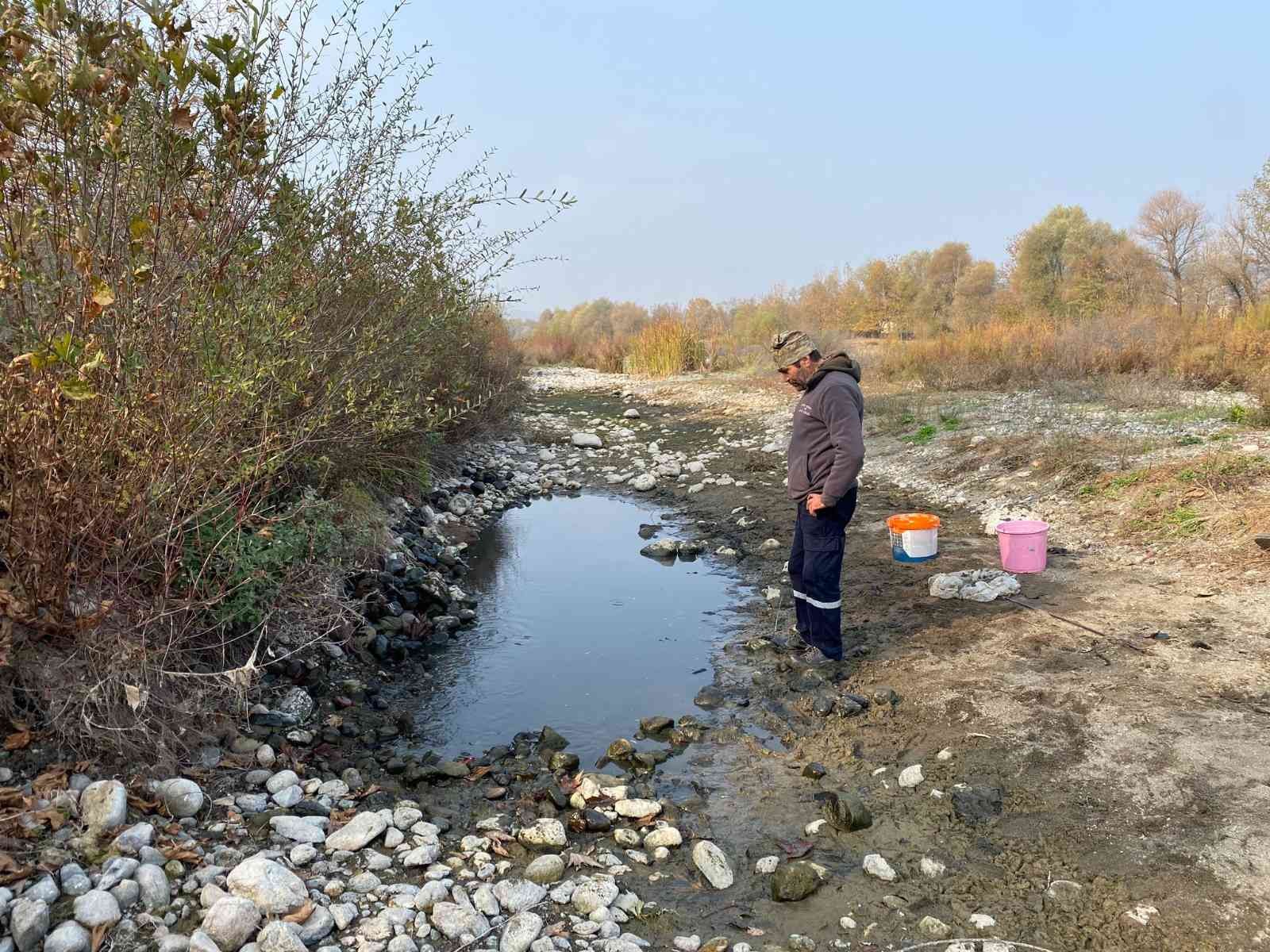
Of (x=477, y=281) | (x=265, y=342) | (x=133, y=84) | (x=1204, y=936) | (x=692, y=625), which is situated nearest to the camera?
(x=1204, y=936)

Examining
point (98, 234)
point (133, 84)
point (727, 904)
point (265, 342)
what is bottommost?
point (727, 904)

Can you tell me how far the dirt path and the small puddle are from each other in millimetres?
482

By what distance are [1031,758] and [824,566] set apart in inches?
63.4

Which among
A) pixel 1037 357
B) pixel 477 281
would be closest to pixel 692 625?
pixel 477 281

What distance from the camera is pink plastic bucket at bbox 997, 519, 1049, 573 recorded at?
6.37m

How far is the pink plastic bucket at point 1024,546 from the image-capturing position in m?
6.37

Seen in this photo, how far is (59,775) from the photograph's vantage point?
3221 mm

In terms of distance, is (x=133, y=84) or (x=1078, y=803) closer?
(x=133, y=84)

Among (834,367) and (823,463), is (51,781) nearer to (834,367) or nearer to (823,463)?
(823,463)

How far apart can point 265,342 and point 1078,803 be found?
13.3ft

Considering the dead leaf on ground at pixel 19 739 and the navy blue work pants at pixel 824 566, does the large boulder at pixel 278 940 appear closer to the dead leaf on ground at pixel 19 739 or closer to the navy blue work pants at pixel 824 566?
the dead leaf on ground at pixel 19 739

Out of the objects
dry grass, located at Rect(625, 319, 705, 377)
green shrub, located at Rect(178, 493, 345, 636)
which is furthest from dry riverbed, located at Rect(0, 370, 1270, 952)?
dry grass, located at Rect(625, 319, 705, 377)

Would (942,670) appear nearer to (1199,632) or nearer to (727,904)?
(1199,632)

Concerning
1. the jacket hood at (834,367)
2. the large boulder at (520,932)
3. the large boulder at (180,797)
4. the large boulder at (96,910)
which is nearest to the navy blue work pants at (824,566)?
the jacket hood at (834,367)
